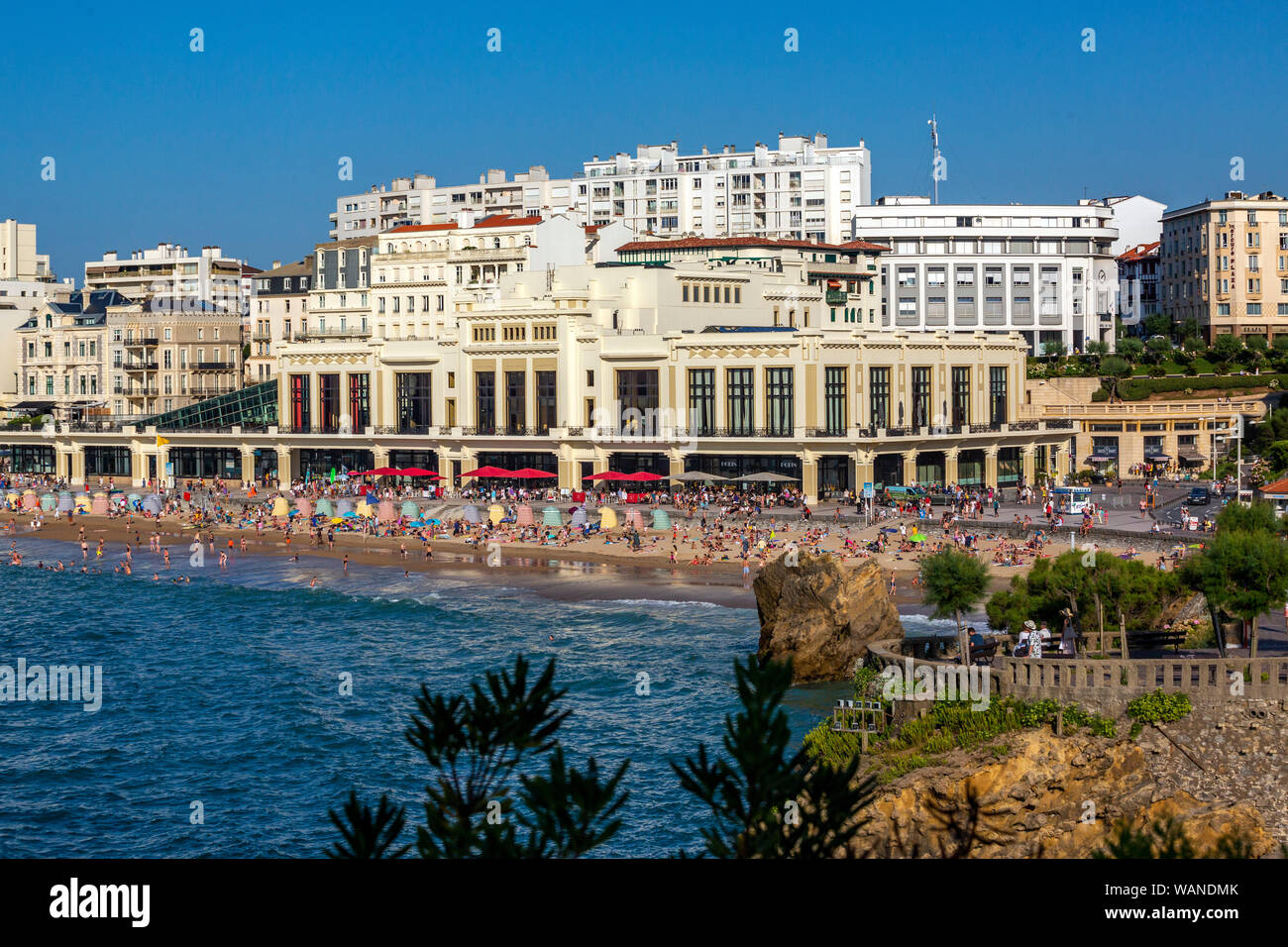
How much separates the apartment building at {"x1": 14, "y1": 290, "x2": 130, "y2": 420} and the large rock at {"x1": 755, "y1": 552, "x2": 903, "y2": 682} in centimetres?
9532

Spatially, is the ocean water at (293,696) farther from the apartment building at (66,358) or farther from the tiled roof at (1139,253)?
the tiled roof at (1139,253)

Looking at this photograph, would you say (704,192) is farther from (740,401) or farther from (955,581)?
(955,581)

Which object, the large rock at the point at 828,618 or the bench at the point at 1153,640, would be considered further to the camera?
the large rock at the point at 828,618

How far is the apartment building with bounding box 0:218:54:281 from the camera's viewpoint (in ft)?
612

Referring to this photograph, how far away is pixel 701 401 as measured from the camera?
93250 mm

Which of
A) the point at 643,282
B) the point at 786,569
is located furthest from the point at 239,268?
the point at 786,569

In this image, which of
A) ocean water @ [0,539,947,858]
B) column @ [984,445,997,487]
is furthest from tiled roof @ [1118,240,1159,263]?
ocean water @ [0,539,947,858]

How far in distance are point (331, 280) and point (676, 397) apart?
4723 centimetres

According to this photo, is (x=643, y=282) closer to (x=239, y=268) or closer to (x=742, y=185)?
(x=742, y=185)

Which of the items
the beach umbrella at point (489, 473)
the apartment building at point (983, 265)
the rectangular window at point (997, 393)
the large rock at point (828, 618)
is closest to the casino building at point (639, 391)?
the rectangular window at point (997, 393)

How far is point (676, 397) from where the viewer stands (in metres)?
93.6

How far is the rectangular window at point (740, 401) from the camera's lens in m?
91.2

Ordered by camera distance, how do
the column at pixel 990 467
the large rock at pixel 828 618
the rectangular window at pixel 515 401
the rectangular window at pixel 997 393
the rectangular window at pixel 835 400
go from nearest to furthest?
the large rock at pixel 828 618, the rectangular window at pixel 835 400, the column at pixel 990 467, the rectangular window at pixel 997 393, the rectangular window at pixel 515 401

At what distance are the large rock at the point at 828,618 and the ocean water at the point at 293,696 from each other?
3.83ft
